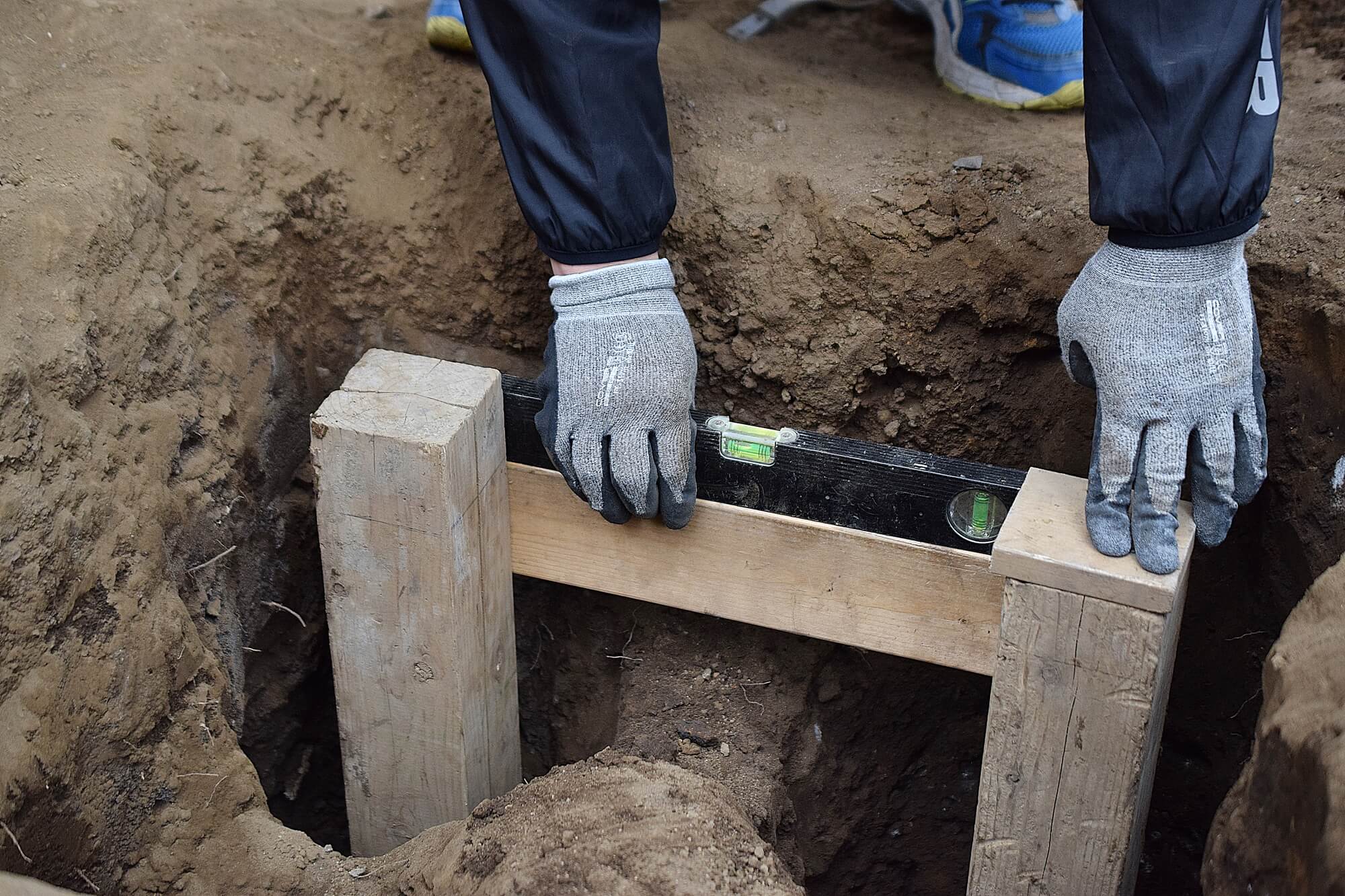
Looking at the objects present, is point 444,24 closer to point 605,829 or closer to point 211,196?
point 211,196

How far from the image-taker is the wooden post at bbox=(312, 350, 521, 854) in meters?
1.87

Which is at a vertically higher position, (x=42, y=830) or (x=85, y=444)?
(x=85, y=444)

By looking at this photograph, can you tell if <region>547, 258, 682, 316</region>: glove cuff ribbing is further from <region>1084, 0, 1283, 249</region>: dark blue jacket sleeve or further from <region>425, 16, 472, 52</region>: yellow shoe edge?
<region>425, 16, 472, 52</region>: yellow shoe edge

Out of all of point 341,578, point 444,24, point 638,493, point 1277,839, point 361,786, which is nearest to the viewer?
point 1277,839

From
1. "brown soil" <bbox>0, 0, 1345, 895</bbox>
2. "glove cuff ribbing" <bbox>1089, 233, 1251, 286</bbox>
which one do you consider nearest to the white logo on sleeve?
"glove cuff ribbing" <bbox>1089, 233, 1251, 286</bbox>

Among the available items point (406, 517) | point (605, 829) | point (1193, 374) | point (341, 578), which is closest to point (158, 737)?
point (341, 578)

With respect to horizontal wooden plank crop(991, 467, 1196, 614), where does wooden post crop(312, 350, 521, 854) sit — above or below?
below

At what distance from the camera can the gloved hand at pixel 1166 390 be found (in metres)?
1.57

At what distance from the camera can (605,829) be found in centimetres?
160

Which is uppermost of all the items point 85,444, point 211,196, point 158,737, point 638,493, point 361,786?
point 211,196

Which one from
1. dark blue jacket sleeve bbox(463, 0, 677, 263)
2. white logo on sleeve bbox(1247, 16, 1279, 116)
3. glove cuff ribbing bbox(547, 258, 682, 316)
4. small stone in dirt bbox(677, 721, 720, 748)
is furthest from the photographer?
small stone in dirt bbox(677, 721, 720, 748)

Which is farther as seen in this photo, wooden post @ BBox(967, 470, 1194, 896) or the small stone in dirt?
the small stone in dirt

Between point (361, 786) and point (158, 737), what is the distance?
1.59ft

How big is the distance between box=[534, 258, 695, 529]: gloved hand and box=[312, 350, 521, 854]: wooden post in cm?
17
